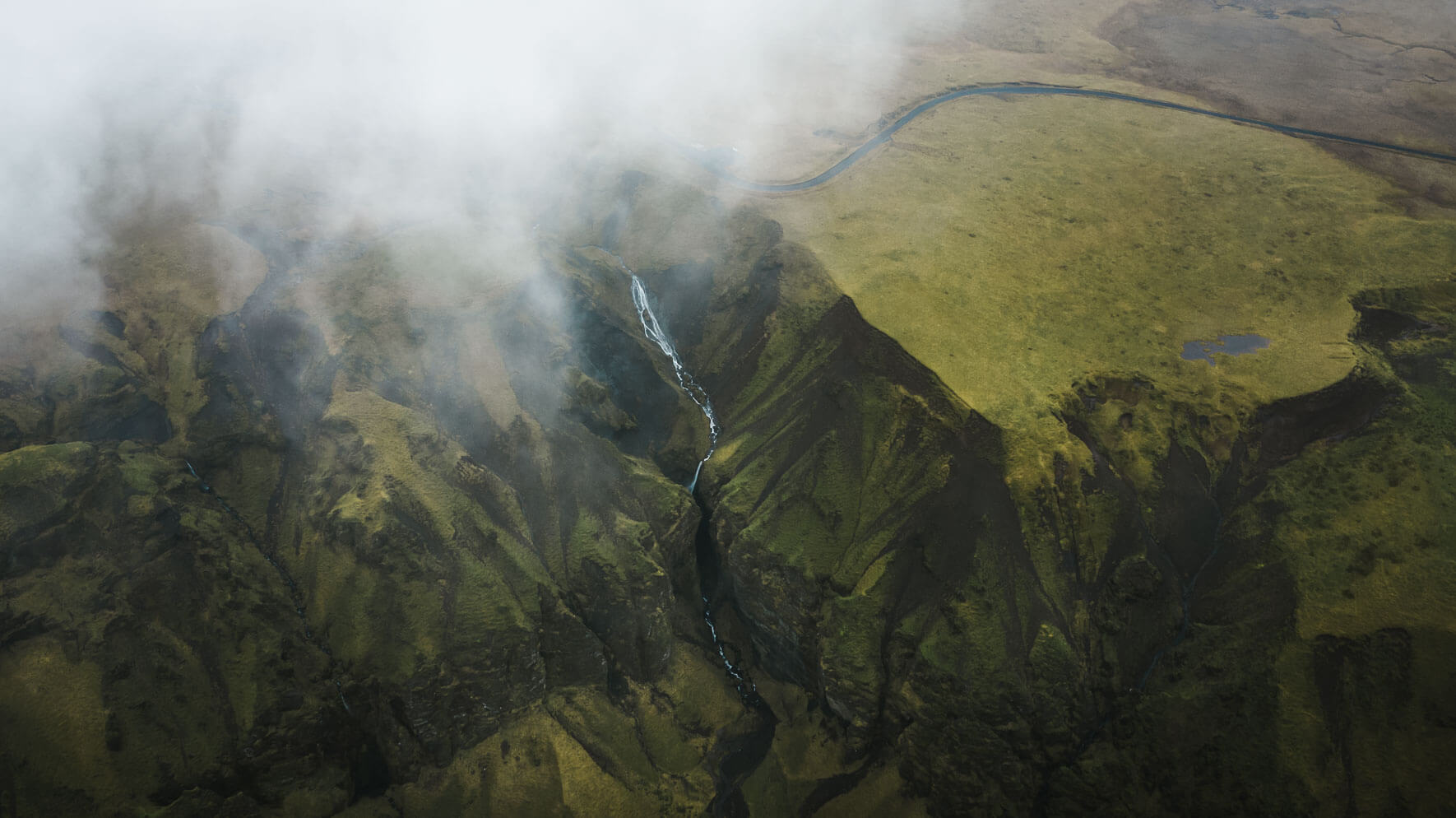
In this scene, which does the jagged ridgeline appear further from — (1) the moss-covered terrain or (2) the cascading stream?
(2) the cascading stream

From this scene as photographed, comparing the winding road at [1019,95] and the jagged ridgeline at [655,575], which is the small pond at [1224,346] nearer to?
the jagged ridgeline at [655,575]

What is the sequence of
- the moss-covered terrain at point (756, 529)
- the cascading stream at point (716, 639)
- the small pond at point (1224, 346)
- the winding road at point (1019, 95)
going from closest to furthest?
the moss-covered terrain at point (756, 529)
the cascading stream at point (716, 639)
the small pond at point (1224, 346)
the winding road at point (1019, 95)

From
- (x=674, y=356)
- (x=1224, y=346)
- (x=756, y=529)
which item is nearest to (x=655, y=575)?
(x=756, y=529)

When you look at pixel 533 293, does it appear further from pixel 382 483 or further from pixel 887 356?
pixel 887 356

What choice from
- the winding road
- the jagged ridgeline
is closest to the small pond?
the jagged ridgeline

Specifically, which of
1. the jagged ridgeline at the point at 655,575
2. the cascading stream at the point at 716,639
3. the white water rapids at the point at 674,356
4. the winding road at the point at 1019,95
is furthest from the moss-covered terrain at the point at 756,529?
A: the winding road at the point at 1019,95

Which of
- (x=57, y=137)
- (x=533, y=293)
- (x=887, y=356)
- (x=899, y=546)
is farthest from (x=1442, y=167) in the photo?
(x=57, y=137)
